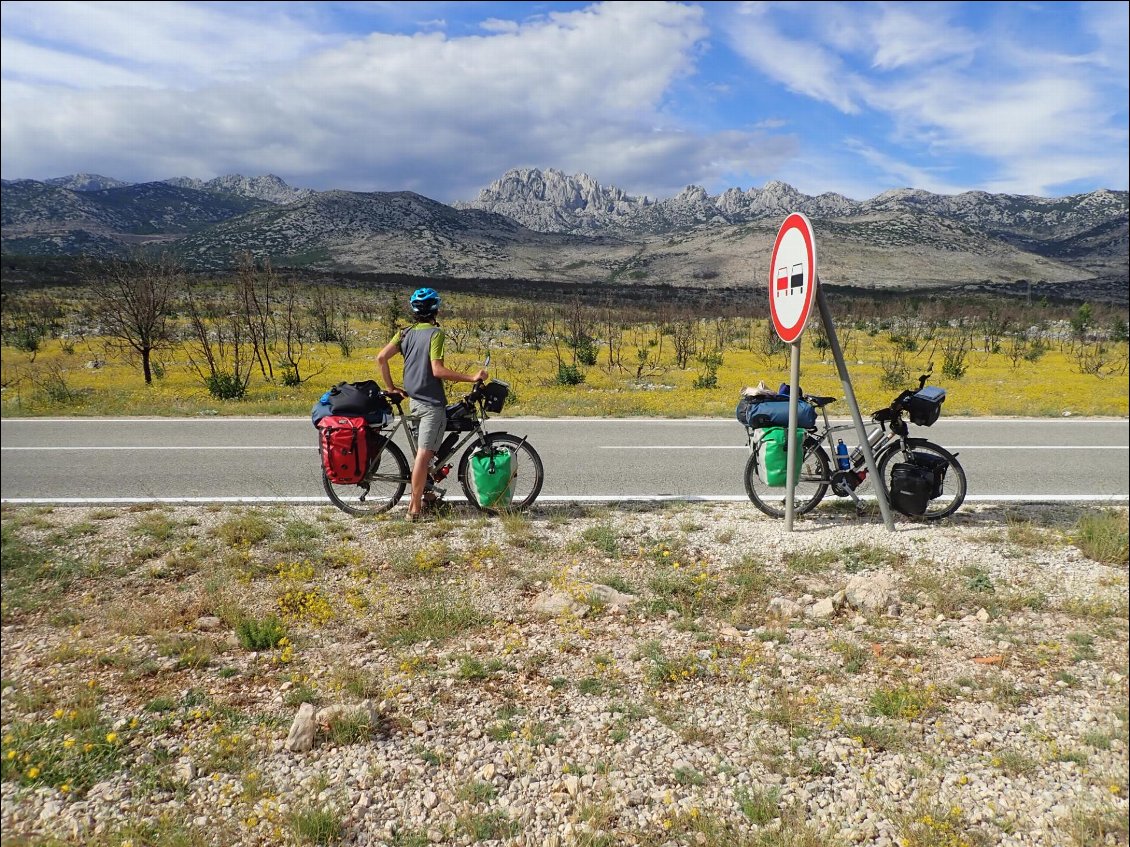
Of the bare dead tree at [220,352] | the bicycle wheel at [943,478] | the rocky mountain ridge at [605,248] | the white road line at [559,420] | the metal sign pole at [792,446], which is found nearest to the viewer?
the metal sign pole at [792,446]

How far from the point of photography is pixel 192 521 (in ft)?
19.0

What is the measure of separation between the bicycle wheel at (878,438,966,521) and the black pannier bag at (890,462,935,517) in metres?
0.06

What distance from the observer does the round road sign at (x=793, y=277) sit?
4938mm

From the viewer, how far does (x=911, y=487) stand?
5.61m

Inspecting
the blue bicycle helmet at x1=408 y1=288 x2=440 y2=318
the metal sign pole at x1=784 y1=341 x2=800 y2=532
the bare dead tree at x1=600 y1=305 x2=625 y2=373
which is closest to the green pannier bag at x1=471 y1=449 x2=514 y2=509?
the blue bicycle helmet at x1=408 y1=288 x2=440 y2=318

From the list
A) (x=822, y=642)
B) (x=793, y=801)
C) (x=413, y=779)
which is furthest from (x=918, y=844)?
(x=413, y=779)

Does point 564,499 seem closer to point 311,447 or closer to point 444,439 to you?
point 444,439

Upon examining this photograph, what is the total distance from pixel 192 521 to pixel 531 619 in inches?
139

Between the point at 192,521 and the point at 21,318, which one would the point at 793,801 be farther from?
the point at 21,318

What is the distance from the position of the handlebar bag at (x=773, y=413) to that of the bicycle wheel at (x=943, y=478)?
76cm

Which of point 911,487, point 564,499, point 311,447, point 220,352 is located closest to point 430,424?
point 564,499

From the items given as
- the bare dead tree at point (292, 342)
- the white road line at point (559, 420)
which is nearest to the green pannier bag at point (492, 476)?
the white road line at point (559, 420)

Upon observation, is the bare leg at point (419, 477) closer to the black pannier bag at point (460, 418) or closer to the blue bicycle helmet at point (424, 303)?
the black pannier bag at point (460, 418)

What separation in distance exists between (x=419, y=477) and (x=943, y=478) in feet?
15.0
